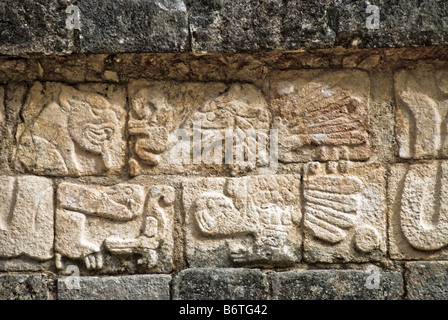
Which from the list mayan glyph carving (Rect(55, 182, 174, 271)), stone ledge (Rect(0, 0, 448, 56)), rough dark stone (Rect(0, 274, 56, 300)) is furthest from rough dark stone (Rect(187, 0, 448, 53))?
rough dark stone (Rect(0, 274, 56, 300))

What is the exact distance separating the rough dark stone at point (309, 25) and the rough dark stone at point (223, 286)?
127 cm

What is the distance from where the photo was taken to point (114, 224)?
3660mm

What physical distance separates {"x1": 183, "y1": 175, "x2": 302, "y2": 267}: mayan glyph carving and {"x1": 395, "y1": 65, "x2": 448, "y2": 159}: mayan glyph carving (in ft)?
2.27

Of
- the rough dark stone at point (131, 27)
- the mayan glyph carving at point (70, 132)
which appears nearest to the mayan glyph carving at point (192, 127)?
the mayan glyph carving at point (70, 132)

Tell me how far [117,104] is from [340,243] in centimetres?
155

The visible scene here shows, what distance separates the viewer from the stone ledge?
11.0 feet

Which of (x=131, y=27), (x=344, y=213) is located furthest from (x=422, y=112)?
(x=131, y=27)

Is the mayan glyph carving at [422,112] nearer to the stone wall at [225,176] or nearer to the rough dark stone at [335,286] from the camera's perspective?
the stone wall at [225,176]

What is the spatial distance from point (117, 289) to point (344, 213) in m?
1.39

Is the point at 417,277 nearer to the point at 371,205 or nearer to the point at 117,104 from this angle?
the point at 371,205

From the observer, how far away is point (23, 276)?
11.8ft

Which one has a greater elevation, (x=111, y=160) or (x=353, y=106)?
(x=353, y=106)
